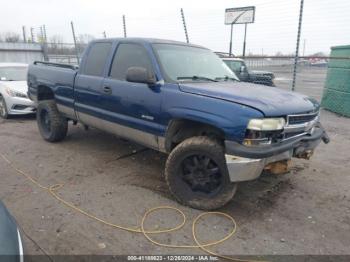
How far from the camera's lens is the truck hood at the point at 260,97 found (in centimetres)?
330

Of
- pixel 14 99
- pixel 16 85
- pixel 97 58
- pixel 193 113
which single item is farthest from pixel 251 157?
pixel 16 85

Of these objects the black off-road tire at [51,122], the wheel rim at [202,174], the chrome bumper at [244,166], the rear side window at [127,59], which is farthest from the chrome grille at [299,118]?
the black off-road tire at [51,122]

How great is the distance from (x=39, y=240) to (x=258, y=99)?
2.60 m

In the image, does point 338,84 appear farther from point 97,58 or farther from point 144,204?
Answer: point 144,204

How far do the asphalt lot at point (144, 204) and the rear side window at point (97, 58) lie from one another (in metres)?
1.45

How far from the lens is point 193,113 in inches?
→ 140

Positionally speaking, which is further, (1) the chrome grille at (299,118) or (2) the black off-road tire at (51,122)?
(2) the black off-road tire at (51,122)

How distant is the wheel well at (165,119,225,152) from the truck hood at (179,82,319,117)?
41 centimetres

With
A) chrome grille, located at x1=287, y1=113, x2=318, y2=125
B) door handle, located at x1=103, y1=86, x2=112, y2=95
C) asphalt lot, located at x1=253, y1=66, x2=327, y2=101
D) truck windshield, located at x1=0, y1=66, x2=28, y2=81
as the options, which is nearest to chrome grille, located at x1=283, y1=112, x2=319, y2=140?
chrome grille, located at x1=287, y1=113, x2=318, y2=125

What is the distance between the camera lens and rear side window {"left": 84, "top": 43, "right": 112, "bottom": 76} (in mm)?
4973

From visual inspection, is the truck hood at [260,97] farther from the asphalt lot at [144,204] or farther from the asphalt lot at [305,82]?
the asphalt lot at [305,82]

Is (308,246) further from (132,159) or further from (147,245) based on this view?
(132,159)

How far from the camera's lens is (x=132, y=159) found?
539 centimetres

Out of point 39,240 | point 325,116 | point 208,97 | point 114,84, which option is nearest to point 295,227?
point 208,97
